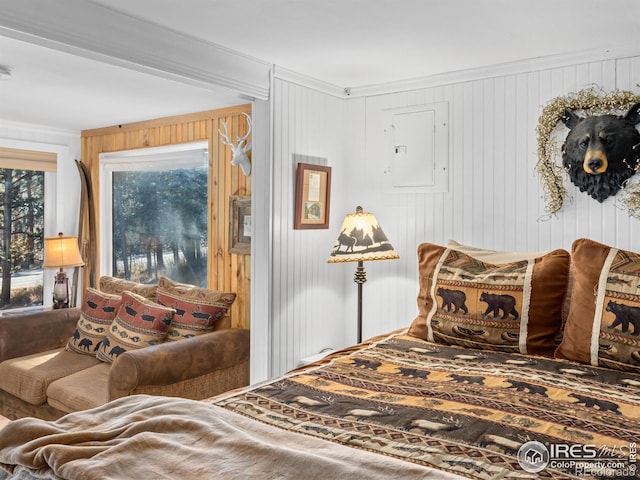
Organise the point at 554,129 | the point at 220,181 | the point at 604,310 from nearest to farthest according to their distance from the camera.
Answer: the point at 604,310 → the point at 554,129 → the point at 220,181

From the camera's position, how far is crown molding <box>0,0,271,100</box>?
2.16 m

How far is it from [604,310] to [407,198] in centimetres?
161

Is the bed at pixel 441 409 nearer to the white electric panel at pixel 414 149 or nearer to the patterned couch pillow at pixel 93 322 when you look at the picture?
the white electric panel at pixel 414 149

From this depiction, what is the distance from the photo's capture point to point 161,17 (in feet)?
8.12

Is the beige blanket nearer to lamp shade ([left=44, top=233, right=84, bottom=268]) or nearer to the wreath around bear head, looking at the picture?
the wreath around bear head

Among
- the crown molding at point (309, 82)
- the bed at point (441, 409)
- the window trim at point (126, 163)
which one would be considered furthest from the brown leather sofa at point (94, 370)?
the crown molding at point (309, 82)

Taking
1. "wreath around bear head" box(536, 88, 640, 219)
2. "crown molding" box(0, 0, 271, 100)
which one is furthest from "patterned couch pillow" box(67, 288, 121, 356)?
"wreath around bear head" box(536, 88, 640, 219)

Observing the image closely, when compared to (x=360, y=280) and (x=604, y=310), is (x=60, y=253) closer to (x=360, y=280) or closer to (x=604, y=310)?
(x=360, y=280)

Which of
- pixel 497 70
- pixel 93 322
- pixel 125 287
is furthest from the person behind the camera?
pixel 125 287

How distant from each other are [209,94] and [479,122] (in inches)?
69.0

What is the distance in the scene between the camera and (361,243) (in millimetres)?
3389

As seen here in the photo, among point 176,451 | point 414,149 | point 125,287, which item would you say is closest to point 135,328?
point 125,287

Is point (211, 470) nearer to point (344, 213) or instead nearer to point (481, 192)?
point (481, 192)

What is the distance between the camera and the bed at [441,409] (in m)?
1.34
